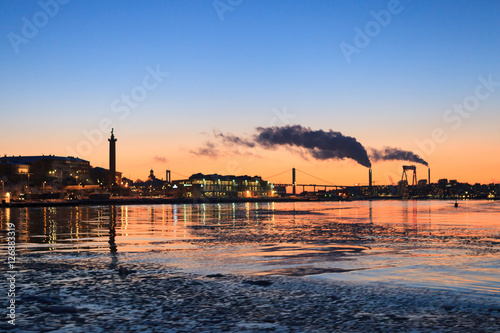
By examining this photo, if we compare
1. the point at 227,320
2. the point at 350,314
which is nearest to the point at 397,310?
the point at 350,314

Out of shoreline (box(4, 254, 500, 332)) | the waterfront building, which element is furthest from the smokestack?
Result: shoreline (box(4, 254, 500, 332))

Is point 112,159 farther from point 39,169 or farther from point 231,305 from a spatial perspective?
point 231,305

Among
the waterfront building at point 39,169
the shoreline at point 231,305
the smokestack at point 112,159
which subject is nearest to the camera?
the shoreline at point 231,305

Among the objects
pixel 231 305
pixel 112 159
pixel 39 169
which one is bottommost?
pixel 231 305

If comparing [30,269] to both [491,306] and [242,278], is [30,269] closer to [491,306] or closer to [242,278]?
[242,278]

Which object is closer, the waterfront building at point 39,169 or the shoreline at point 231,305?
the shoreline at point 231,305

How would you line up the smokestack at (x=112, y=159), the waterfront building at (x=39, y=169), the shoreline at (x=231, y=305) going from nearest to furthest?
1. the shoreline at (x=231, y=305)
2. the waterfront building at (x=39, y=169)
3. the smokestack at (x=112, y=159)

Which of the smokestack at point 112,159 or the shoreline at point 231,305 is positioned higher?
the smokestack at point 112,159

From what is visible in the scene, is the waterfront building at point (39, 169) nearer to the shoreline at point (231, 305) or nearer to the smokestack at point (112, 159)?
the smokestack at point (112, 159)

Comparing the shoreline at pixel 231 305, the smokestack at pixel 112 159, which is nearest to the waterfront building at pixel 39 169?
the smokestack at pixel 112 159

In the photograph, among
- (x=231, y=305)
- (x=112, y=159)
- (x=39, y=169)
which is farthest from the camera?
(x=39, y=169)

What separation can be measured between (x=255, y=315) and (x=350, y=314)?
170 centimetres

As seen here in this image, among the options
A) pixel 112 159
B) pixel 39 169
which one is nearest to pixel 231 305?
pixel 112 159

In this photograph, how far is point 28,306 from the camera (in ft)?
28.9
